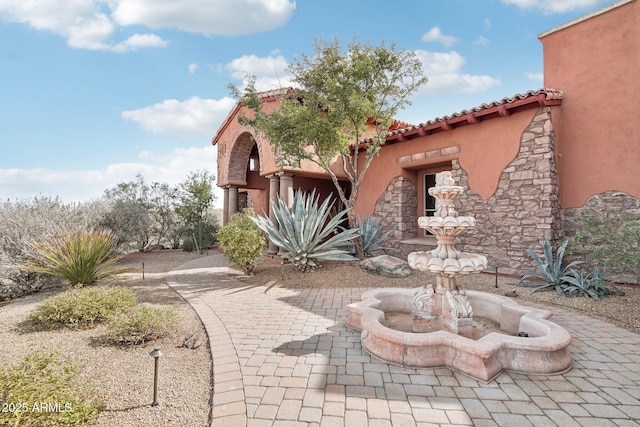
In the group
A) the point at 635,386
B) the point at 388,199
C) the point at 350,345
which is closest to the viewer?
the point at 635,386

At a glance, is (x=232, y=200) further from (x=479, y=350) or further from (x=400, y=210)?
(x=479, y=350)

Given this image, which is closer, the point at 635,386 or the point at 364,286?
the point at 635,386

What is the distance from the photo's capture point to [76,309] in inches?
148

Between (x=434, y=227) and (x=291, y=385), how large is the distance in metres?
2.12

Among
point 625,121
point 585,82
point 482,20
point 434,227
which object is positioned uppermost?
point 482,20

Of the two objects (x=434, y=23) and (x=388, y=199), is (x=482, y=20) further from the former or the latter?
(x=388, y=199)

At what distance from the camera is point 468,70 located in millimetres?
6840

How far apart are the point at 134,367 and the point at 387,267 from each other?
482cm

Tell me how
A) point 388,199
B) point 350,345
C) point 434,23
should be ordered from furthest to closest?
1. point 388,199
2. point 434,23
3. point 350,345

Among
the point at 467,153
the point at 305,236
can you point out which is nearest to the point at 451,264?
the point at 305,236

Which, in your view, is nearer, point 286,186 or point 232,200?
point 286,186

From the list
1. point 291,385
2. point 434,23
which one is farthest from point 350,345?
Result: point 434,23

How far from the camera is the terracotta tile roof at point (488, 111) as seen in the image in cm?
594

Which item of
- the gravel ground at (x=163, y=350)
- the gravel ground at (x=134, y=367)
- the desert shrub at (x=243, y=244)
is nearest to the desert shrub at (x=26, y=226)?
the gravel ground at (x=163, y=350)
